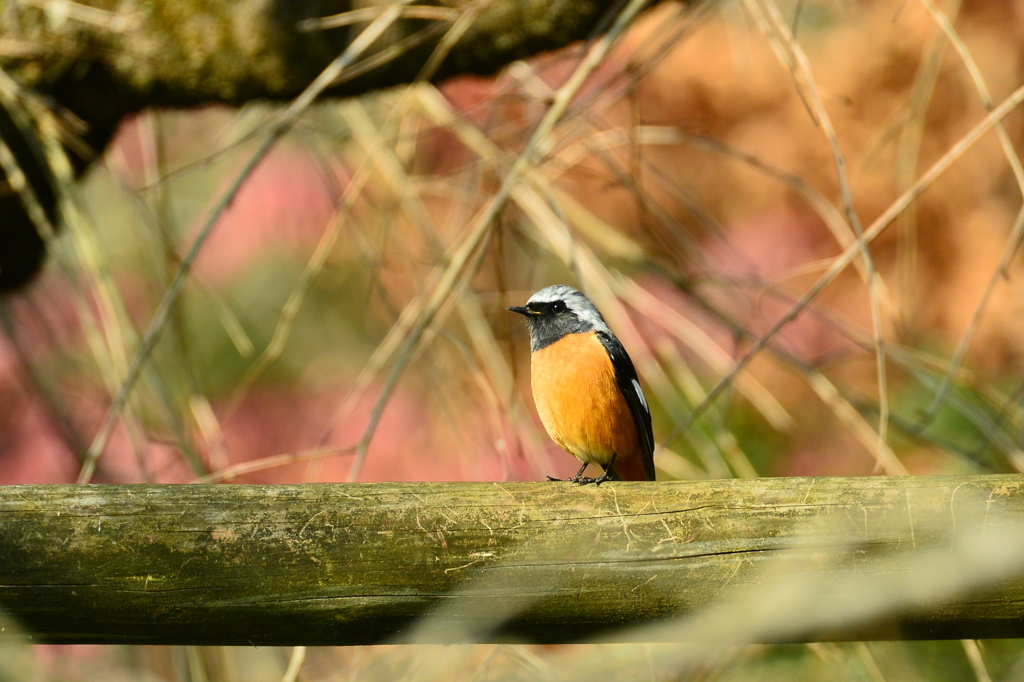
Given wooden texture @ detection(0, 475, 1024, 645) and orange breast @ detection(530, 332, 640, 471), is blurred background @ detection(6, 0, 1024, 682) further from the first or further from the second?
wooden texture @ detection(0, 475, 1024, 645)

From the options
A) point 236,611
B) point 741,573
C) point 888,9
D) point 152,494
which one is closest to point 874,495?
point 741,573

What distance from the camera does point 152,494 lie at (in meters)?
1.64

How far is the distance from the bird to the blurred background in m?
0.12

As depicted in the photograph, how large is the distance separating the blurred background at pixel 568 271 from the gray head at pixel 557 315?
0.12m

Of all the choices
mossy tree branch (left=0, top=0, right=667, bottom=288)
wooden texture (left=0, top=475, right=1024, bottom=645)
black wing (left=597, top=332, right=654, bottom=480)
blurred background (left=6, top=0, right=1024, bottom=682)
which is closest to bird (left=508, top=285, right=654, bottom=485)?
black wing (left=597, top=332, right=654, bottom=480)

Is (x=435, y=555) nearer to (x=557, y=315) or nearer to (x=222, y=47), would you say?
(x=557, y=315)

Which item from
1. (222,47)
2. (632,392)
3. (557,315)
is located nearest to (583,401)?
(632,392)

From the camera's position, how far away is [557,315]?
3.42m

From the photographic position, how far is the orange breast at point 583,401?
3039 millimetres

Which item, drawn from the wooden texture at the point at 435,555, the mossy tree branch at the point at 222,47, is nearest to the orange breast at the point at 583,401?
the mossy tree branch at the point at 222,47

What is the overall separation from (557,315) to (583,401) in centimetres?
50

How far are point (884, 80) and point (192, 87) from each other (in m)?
4.85

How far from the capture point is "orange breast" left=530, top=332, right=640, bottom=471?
304cm

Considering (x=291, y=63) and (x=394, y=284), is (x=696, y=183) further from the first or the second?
(x=291, y=63)
